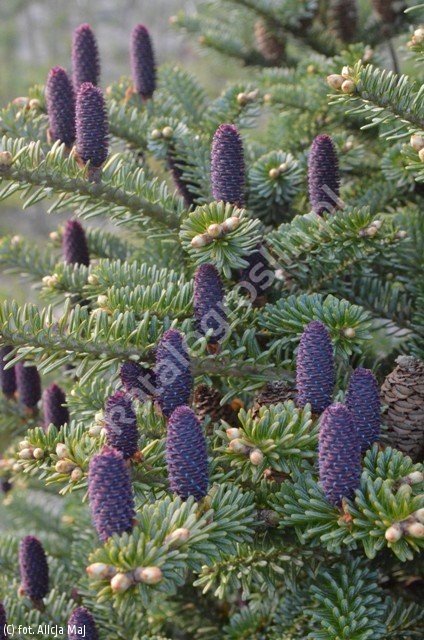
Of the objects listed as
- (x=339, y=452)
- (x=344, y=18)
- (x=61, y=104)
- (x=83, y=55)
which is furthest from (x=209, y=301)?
(x=344, y=18)

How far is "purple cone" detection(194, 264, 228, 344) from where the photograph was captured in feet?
2.04

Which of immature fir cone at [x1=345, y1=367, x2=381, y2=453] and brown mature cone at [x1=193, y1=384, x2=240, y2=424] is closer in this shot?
immature fir cone at [x1=345, y1=367, x2=381, y2=453]

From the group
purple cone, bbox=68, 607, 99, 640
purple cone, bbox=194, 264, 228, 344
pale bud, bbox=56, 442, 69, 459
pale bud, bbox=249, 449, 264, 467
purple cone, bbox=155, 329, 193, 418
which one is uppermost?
purple cone, bbox=194, 264, 228, 344

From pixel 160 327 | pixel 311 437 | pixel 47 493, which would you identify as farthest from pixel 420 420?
pixel 47 493

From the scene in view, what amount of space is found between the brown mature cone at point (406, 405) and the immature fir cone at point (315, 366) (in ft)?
0.33

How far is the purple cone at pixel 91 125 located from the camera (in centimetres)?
66

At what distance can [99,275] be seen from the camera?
715mm

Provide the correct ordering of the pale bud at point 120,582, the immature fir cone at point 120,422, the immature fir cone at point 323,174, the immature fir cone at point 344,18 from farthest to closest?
the immature fir cone at point 344,18 < the immature fir cone at point 323,174 < the immature fir cone at point 120,422 < the pale bud at point 120,582

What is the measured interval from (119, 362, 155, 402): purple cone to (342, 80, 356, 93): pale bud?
0.30m

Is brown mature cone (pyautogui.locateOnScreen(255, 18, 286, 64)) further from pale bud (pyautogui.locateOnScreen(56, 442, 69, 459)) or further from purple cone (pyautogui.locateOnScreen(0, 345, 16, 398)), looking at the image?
pale bud (pyautogui.locateOnScreen(56, 442, 69, 459))

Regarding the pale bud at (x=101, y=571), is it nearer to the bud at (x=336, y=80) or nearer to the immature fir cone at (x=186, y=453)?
the immature fir cone at (x=186, y=453)

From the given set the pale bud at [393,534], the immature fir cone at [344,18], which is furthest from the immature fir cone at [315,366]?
the immature fir cone at [344,18]

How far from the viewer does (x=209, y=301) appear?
62cm

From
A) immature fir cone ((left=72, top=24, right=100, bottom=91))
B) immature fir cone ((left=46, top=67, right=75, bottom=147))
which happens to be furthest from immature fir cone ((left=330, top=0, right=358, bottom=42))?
immature fir cone ((left=46, top=67, right=75, bottom=147))
